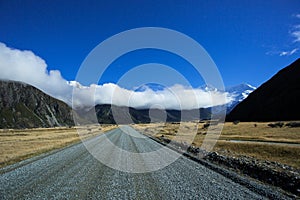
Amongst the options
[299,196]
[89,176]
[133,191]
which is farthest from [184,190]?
[89,176]

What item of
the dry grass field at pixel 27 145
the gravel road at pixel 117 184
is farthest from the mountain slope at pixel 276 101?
the gravel road at pixel 117 184

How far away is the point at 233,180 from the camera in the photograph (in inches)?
460

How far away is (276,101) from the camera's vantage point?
132875 mm

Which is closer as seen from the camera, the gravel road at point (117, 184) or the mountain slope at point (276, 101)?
the gravel road at point (117, 184)

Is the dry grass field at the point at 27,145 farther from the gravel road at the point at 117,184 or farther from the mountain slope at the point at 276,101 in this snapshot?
the mountain slope at the point at 276,101

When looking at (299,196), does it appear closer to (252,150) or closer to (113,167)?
(113,167)

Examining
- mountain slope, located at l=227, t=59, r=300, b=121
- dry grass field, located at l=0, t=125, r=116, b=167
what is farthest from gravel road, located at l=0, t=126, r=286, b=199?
mountain slope, located at l=227, t=59, r=300, b=121

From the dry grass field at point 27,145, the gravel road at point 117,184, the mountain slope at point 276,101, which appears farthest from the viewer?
the mountain slope at point 276,101

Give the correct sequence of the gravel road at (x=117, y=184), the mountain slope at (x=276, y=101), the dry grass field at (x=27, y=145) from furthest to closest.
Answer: the mountain slope at (x=276, y=101), the dry grass field at (x=27, y=145), the gravel road at (x=117, y=184)

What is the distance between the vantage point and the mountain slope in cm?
11844

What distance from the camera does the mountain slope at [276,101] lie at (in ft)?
389

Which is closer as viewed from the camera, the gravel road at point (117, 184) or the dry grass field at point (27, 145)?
the gravel road at point (117, 184)

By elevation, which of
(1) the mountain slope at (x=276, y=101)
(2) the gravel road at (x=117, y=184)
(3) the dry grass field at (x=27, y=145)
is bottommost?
(2) the gravel road at (x=117, y=184)

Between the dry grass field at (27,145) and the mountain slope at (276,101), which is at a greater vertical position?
the mountain slope at (276,101)
